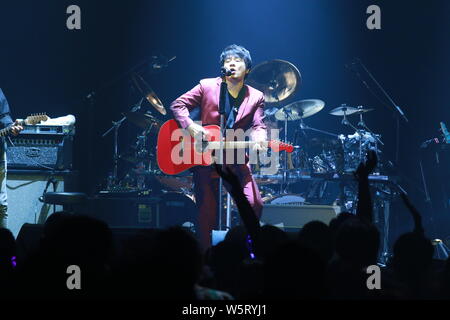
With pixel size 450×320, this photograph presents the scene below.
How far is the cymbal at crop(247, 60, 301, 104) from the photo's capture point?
9344 millimetres

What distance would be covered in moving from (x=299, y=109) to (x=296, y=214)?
284cm

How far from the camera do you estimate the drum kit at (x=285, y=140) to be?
8930 mm

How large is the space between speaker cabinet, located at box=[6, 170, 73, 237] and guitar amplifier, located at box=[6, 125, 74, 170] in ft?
0.44

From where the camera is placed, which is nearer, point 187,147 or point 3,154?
point 187,147

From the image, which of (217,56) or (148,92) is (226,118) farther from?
(217,56)

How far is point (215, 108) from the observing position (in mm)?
5836

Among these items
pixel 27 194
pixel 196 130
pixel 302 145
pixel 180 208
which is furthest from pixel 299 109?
pixel 27 194

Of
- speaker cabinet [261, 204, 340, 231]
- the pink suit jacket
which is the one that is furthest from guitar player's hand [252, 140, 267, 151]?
speaker cabinet [261, 204, 340, 231]

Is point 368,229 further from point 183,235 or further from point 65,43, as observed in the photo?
point 65,43

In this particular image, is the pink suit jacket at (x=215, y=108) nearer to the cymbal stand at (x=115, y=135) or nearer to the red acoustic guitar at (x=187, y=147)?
the red acoustic guitar at (x=187, y=147)

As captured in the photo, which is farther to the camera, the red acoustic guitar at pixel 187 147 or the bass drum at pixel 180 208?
the bass drum at pixel 180 208

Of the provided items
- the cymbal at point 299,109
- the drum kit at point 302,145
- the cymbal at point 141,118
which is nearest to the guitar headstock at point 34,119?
the cymbal at point 141,118

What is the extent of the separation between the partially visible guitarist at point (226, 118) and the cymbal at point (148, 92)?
2.96 meters
